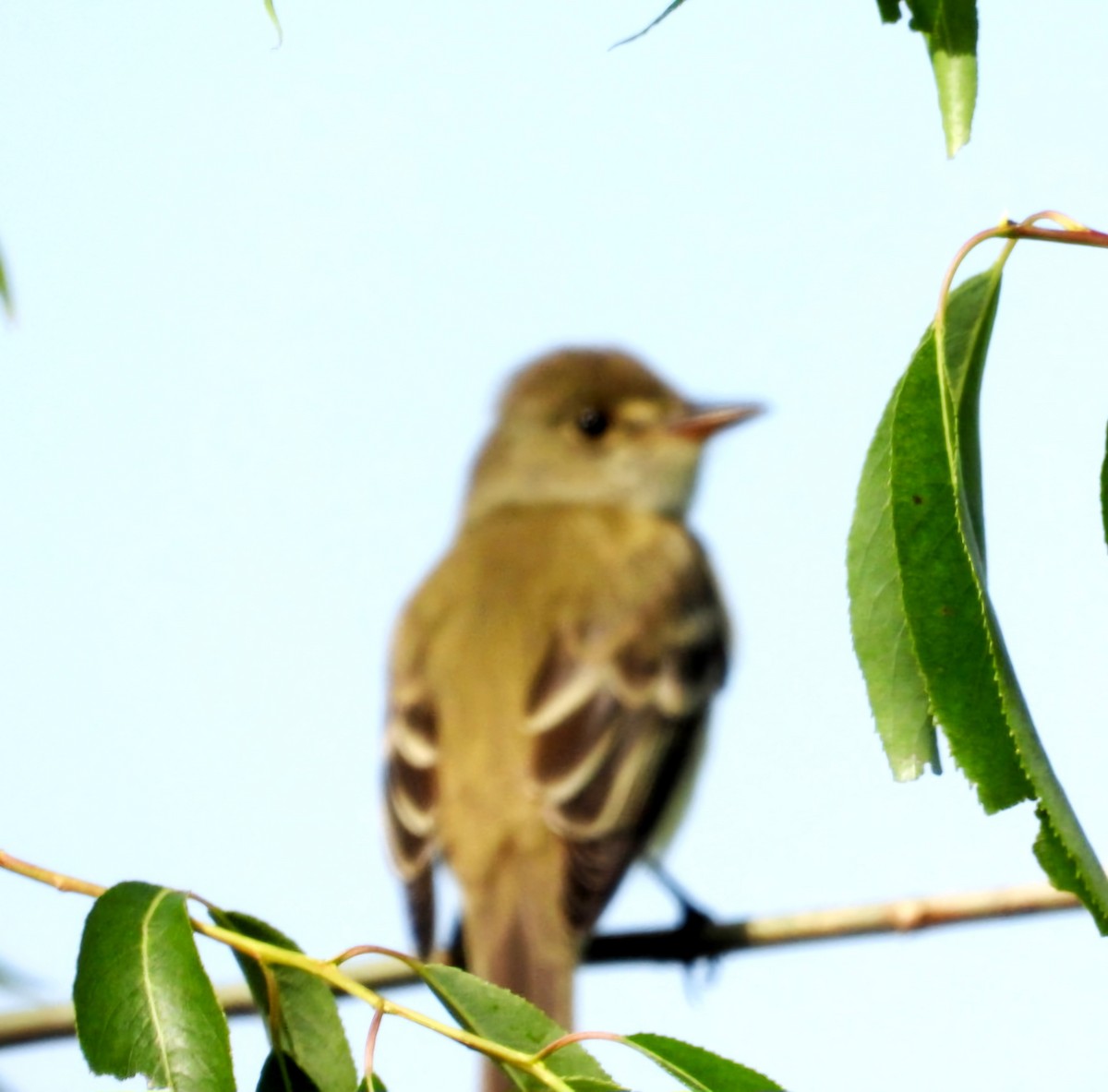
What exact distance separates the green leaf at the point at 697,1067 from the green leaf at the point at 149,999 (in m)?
0.42

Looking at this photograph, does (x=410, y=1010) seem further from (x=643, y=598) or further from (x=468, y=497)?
(x=468, y=497)

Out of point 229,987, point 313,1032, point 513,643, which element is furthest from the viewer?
point 513,643

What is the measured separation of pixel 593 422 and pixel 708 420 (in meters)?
0.37

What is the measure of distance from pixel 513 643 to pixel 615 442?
4.68ft

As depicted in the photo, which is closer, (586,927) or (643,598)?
(586,927)

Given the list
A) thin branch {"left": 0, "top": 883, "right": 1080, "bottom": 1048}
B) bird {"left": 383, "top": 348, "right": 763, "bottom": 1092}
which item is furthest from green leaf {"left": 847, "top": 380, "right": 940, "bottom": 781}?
bird {"left": 383, "top": 348, "right": 763, "bottom": 1092}

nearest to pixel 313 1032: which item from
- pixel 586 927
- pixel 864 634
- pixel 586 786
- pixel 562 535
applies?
pixel 864 634

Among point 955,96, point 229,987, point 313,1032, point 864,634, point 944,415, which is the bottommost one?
point 229,987

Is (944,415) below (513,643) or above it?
above

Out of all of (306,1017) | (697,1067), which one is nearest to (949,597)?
(697,1067)

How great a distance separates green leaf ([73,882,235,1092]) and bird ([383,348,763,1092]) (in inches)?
58.7

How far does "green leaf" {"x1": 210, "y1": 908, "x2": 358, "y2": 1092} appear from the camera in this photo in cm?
211

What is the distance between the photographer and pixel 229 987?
289 cm

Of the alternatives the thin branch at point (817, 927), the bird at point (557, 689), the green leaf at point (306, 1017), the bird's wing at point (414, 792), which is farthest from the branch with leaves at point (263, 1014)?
the bird's wing at point (414, 792)
